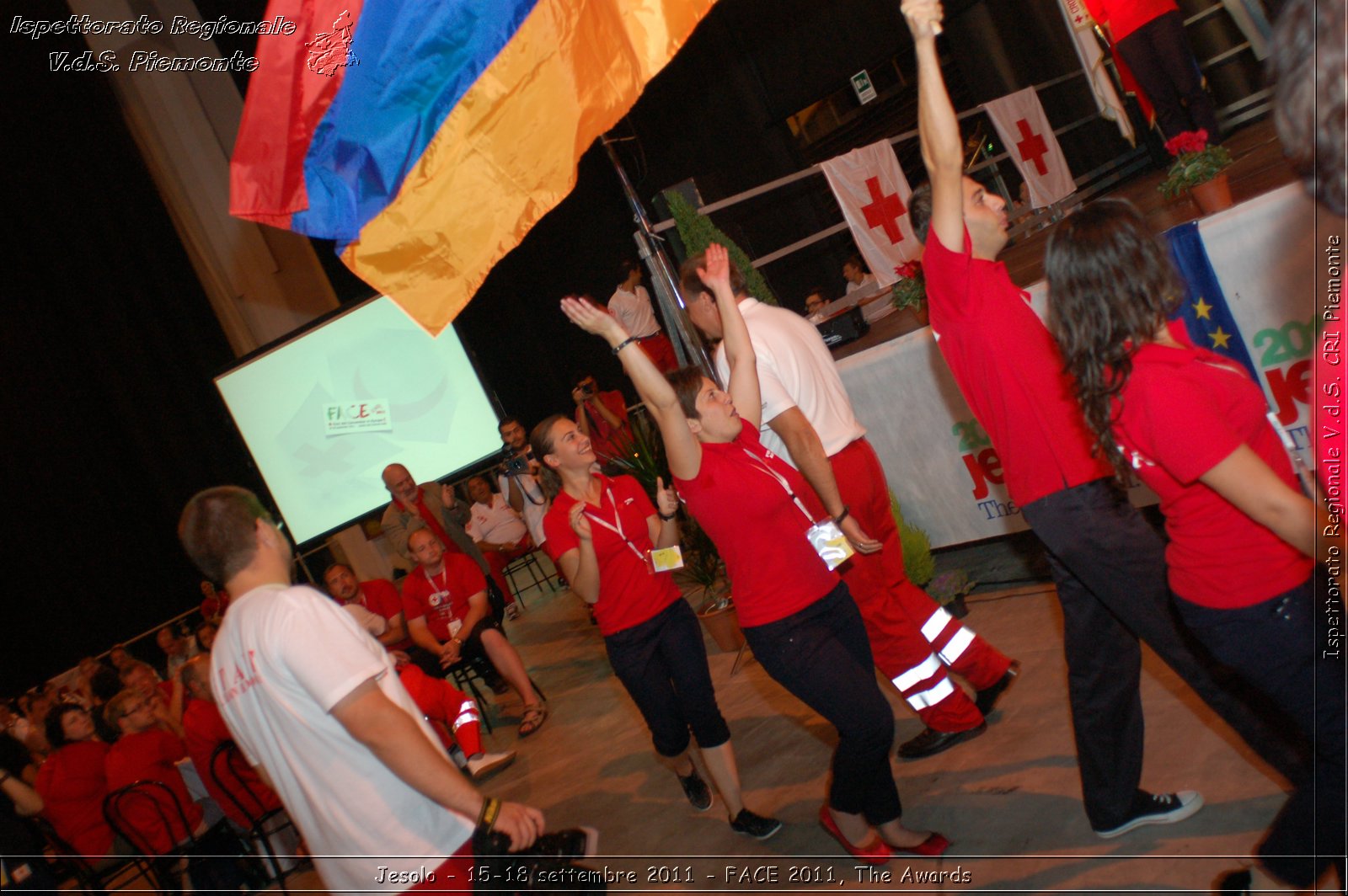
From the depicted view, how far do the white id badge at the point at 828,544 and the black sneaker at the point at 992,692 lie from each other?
1005 millimetres

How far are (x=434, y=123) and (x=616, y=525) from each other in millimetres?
1636

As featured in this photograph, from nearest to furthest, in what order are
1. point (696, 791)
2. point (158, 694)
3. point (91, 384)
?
1. point (696, 791)
2. point (158, 694)
3. point (91, 384)

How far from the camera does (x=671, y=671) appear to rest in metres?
3.75

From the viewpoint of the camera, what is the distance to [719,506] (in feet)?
9.67

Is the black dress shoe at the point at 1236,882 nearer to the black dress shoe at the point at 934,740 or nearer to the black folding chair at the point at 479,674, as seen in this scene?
the black dress shoe at the point at 934,740

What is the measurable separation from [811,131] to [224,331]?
7.32 meters

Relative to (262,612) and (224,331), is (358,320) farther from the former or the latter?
(262,612)

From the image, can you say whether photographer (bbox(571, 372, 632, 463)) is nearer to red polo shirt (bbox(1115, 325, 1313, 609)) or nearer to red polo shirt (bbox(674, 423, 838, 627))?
red polo shirt (bbox(674, 423, 838, 627))

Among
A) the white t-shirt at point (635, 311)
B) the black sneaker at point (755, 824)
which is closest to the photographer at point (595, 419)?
the white t-shirt at point (635, 311)

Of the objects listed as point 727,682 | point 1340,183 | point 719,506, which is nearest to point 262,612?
point 719,506

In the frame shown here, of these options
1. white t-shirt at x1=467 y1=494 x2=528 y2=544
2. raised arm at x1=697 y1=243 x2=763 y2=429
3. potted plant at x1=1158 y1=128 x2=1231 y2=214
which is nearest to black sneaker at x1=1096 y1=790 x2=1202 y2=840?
raised arm at x1=697 y1=243 x2=763 y2=429

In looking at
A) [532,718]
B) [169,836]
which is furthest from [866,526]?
[169,836]

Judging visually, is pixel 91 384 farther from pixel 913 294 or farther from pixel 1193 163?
pixel 1193 163

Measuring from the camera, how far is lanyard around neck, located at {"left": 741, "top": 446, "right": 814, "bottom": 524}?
9.92 ft
